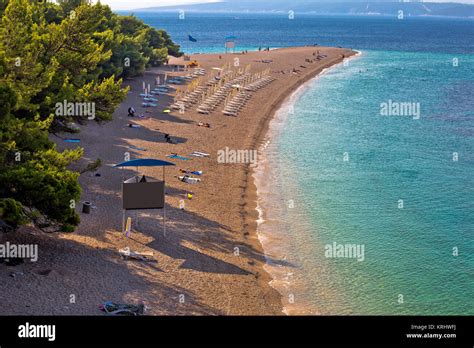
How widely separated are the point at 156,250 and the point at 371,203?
15.4 m

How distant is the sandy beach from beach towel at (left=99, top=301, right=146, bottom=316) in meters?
0.30

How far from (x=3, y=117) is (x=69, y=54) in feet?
31.0

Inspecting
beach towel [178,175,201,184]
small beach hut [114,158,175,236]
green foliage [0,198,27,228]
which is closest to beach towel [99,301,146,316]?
green foliage [0,198,27,228]

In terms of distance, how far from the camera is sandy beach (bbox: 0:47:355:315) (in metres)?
21.5

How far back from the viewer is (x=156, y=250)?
26031mm

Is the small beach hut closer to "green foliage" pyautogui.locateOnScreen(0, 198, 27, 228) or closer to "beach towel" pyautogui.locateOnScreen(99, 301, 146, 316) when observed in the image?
"green foliage" pyautogui.locateOnScreen(0, 198, 27, 228)

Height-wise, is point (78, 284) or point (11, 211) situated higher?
point (11, 211)

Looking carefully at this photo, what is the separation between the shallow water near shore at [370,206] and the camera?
993 inches

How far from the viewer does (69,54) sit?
3222cm

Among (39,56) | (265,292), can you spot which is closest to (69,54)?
(39,56)

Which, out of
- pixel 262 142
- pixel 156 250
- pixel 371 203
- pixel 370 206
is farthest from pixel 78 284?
pixel 262 142

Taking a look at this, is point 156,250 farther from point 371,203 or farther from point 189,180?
point 371,203
